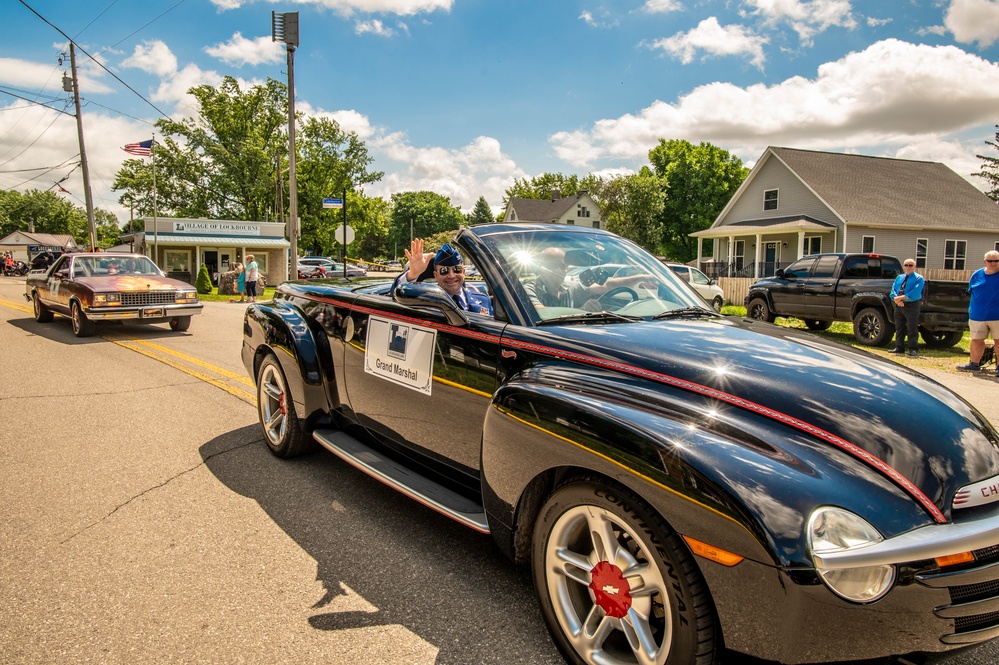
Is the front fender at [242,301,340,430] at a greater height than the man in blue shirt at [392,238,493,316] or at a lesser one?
lesser

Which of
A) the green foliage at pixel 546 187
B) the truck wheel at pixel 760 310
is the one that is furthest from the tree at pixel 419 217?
the truck wheel at pixel 760 310

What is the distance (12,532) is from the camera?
3.34m

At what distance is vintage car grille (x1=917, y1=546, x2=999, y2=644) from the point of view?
1.67 metres

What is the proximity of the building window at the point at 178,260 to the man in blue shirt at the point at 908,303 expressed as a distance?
39.9 meters

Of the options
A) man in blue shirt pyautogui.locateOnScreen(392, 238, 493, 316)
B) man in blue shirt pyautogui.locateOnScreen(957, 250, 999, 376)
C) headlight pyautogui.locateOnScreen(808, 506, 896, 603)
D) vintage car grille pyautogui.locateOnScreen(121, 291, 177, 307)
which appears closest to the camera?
headlight pyautogui.locateOnScreen(808, 506, 896, 603)

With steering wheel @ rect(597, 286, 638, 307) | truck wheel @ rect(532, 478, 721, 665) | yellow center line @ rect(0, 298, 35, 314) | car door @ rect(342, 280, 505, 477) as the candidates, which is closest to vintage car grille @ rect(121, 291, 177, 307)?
yellow center line @ rect(0, 298, 35, 314)

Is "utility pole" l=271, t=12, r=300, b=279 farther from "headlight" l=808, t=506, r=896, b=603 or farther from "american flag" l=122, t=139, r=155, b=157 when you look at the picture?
"headlight" l=808, t=506, r=896, b=603

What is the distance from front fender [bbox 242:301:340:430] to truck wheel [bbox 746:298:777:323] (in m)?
13.8

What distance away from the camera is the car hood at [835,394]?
1.89 m

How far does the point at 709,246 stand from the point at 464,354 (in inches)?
2414

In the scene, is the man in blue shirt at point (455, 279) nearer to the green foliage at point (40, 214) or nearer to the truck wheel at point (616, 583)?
the truck wheel at point (616, 583)

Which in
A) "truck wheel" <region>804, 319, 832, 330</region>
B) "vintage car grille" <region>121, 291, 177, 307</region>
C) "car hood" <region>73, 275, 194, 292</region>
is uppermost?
"car hood" <region>73, 275, 194, 292</region>

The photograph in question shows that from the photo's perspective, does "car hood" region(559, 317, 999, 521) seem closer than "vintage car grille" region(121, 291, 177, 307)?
Yes

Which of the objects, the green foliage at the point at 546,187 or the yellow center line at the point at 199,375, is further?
the green foliage at the point at 546,187
